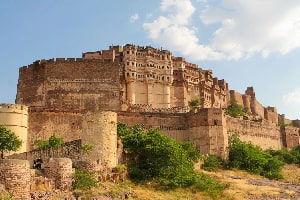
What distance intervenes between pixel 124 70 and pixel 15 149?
82.5 feet

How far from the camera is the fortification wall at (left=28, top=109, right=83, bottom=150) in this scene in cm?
4219

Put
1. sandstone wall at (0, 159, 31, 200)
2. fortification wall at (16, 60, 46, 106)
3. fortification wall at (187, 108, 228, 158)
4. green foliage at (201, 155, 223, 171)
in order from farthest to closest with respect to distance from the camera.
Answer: fortification wall at (16, 60, 46, 106)
fortification wall at (187, 108, 228, 158)
green foliage at (201, 155, 223, 171)
sandstone wall at (0, 159, 31, 200)

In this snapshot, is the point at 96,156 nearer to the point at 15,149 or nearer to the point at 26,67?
the point at 15,149

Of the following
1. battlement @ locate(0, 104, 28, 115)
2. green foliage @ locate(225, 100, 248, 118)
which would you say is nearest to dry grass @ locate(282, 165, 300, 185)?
green foliage @ locate(225, 100, 248, 118)

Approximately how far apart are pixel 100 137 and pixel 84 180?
3.68 m

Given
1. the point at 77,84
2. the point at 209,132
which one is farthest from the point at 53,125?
the point at 209,132

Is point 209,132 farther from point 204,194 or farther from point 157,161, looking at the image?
point 204,194

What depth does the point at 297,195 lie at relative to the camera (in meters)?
33.8

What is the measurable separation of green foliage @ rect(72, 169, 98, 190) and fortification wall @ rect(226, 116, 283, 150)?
28.0 metres

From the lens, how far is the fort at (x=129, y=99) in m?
43.2

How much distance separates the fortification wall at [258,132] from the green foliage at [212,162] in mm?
7348

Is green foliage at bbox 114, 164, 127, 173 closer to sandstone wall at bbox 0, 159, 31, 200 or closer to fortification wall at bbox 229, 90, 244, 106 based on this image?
sandstone wall at bbox 0, 159, 31, 200

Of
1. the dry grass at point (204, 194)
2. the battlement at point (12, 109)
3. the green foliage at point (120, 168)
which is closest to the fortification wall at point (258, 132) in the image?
the dry grass at point (204, 194)

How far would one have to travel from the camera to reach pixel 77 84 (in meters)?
52.2
